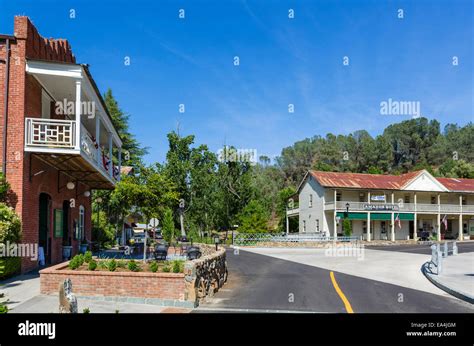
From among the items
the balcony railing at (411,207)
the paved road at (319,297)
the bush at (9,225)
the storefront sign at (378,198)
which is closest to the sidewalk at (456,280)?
the paved road at (319,297)

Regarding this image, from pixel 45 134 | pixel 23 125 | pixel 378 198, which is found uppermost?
pixel 23 125

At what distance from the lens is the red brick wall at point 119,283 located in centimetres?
1033

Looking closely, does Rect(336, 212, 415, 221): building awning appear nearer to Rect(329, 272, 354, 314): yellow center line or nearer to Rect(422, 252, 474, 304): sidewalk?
Rect(422, 252, 474, 304): sidewalk

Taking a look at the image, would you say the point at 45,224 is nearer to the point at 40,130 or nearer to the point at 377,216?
the point at 40,130

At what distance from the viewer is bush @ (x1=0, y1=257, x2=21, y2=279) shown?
12219mm

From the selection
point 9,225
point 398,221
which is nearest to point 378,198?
point 398,221

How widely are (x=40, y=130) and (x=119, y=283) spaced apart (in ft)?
20.6

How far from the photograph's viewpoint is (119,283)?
34.3 feet

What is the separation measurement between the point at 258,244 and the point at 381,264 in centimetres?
2024

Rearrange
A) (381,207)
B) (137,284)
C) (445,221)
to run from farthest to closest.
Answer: (445,221) < (381,207) < (137,284)

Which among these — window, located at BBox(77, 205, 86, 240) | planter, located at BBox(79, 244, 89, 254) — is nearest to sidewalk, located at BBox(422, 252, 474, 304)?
planter, located at BBox(79, 244, 89, 254)

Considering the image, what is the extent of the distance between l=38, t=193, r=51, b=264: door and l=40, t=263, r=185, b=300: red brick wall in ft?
19.7
